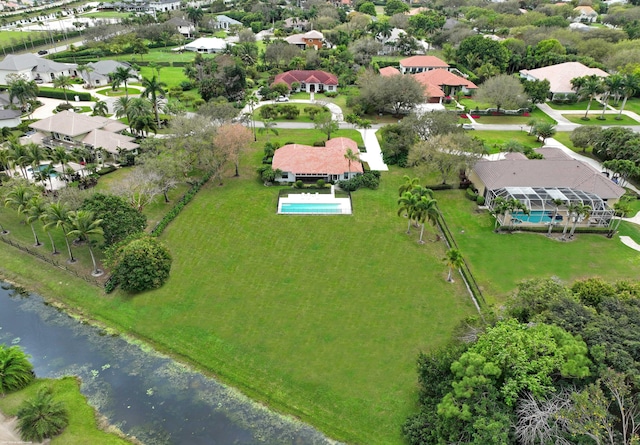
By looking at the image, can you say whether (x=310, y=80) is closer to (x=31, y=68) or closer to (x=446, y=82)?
(x=446, y=82)

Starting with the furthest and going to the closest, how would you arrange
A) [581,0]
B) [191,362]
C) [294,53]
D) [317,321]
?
[581,0]
[294,53]
[317,321]
[191,362]

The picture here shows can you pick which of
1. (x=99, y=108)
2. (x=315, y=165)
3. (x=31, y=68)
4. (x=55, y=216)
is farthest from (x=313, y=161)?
(x=31, y=68)

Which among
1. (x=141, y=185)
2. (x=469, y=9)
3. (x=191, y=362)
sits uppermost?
(x=469, y=9)

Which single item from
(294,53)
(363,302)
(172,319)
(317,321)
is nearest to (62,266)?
(172,319)

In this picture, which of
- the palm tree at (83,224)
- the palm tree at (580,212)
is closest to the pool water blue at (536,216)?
the palm tree at (580,212)

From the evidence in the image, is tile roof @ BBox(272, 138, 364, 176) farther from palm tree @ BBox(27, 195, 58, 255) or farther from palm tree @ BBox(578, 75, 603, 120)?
palm tree @ BBox(578, 75, 603, 120)

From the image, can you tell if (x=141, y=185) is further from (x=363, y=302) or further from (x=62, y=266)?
(x=363, y=302)
